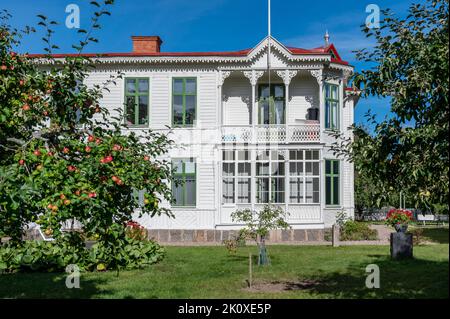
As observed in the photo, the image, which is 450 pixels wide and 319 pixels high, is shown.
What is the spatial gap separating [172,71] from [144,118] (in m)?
2.64

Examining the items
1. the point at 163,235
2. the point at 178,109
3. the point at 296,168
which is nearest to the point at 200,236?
the point at 163,235

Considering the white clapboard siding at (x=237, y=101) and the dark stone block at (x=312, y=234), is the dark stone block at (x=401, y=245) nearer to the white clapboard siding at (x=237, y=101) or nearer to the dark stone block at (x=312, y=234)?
the dark stone block at (x=312, y=234)

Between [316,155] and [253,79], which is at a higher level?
[253,79]

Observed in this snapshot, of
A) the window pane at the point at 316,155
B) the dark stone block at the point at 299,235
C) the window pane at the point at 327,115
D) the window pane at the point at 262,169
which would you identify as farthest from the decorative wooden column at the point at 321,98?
the dark stone block at the point at 299,235

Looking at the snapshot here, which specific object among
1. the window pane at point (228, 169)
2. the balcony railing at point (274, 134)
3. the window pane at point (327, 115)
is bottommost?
the window pane at point (228, 169)

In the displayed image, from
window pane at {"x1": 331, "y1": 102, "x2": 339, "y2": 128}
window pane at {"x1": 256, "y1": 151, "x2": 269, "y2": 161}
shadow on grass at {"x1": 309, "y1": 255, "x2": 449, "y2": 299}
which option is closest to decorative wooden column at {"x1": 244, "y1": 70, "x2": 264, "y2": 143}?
window pane at {"x1": 256, "y1": 151, "x2": 269, "y2": 161}

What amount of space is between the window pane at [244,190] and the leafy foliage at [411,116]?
664 inches

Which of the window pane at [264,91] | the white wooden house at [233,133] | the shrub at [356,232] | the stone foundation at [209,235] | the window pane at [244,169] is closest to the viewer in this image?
the shrub at [356,232]

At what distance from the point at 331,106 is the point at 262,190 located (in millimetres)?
5416

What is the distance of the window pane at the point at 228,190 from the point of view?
25.4 metres

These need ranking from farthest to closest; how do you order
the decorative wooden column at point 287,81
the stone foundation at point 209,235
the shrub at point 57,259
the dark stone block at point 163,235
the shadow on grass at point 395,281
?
the decorative wooden column at point 287,81
the dark stone block at point 163,235
the stone foundation at point 209,235
the shrub at point 57,259
the shadow on grass at point 395,281

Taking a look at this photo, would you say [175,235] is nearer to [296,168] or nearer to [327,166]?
[296,168]

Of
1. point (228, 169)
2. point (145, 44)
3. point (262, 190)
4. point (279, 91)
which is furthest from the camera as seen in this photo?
point (145, 44)

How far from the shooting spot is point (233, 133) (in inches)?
984
